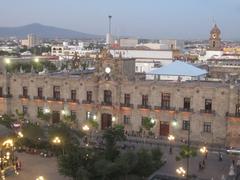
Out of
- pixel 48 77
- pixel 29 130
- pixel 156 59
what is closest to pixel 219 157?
pixel 29 130

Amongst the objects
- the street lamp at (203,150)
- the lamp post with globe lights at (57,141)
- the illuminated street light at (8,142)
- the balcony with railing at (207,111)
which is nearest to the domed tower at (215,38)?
the balcony with railing at (207,111)

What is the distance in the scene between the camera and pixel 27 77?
59906mm

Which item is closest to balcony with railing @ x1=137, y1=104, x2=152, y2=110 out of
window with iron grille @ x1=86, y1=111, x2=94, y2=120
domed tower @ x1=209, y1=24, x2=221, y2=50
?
window with iron grille @ x1=86, y1=111, x2=94, y2=120

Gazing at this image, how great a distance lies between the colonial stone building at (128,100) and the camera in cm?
4941

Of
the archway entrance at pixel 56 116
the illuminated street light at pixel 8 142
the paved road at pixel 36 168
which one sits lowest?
the paved road at pixel 36 168

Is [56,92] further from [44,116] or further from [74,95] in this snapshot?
[44,116]

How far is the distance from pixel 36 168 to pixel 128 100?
1704cm

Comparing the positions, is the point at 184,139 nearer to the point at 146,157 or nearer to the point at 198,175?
the point at 198,175

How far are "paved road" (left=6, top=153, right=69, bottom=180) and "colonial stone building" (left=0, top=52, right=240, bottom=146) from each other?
42.8ft

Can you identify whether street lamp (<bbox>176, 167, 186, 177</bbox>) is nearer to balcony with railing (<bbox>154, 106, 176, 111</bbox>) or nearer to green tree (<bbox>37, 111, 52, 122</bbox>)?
balcony with railing (<bbox>154, 106, 176, 111</bbox>)

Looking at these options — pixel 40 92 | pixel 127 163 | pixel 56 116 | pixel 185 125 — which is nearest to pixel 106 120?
pixel 56 116

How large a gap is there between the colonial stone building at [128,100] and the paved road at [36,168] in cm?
1303

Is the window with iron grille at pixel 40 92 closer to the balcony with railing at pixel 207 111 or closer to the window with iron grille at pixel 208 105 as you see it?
the balcony with railing at pixel 207 111

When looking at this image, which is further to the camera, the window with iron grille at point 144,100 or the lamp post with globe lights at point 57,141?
the window with iron grille at point 144,100
